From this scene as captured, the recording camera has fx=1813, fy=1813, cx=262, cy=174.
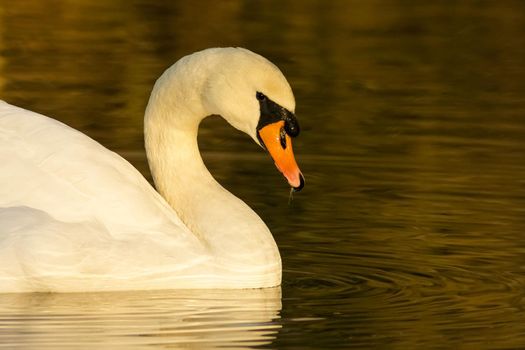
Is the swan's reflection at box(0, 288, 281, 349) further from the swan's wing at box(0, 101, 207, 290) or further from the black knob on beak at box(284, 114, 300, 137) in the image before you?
the black knob on beak at box(284, 114, 300, 137)

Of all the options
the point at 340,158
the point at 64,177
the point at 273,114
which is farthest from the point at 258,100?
the point at 340,158

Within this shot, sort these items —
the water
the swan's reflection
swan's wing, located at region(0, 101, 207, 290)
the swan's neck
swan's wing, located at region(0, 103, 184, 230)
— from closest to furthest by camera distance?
the swan's reflection < the water < swan's wing, located at region(0, 101, 207, 290) < swan's wing, located at region(0, 103, 184, 230) < the swan's neck

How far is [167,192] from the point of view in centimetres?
1066

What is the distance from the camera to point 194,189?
1056 centimetres

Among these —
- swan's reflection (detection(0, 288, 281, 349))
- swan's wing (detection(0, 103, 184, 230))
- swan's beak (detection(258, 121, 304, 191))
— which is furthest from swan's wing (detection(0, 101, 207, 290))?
swan's beak (detection(258, 121, 304, 191))

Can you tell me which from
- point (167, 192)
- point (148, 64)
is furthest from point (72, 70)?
point (167, 192)

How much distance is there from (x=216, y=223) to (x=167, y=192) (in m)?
0.49

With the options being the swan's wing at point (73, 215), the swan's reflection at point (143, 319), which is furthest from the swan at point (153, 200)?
the swan's reflection at point (143, 319)

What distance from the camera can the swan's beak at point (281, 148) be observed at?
10125mm

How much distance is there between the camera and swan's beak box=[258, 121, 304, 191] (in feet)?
33.2

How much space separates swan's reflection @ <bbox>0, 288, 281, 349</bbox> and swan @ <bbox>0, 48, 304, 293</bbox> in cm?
Result: 13

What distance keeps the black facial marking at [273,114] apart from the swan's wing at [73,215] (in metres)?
0.77

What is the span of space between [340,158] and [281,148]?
462 centimetres

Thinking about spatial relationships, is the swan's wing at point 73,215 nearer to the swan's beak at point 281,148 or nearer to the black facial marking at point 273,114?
the swan's beak at point 281,148
